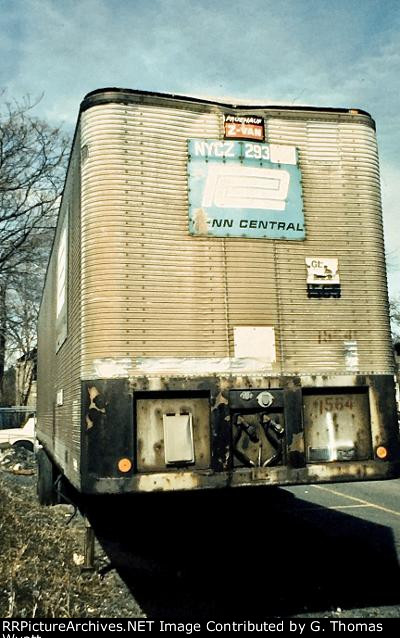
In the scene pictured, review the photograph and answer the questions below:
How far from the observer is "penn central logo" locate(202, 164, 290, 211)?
14.5 feet

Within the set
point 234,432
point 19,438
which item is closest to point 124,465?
point 234,432

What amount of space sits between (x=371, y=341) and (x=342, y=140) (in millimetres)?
1738

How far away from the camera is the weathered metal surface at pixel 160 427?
3.94 m

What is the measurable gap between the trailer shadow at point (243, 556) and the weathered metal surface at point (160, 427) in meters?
0.45

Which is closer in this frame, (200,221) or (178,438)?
(178,438)

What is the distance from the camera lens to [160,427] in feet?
13.1

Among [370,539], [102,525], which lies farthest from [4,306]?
[370,539]

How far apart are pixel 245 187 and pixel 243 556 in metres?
4.16

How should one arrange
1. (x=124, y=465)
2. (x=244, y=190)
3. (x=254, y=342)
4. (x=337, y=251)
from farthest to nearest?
(x=337, y=251) < (x=244, y=190) < (x=254, y=342) < (x=124, y=465)

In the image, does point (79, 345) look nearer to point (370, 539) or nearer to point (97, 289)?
point (97, 289)

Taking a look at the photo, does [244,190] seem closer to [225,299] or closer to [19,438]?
[225,299]

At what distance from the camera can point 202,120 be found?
14.7 ft

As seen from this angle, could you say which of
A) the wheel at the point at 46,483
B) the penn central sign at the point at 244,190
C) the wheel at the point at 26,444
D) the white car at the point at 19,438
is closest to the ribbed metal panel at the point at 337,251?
the penn central sign at the point at 244,190

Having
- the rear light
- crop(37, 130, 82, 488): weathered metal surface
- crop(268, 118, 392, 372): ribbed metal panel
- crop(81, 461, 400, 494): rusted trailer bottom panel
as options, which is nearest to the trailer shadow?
crop(81, 461, 400, 494): rusted trailer bottom panel
